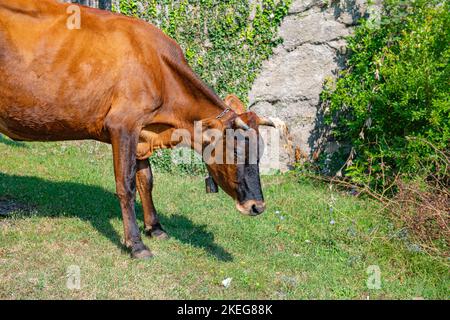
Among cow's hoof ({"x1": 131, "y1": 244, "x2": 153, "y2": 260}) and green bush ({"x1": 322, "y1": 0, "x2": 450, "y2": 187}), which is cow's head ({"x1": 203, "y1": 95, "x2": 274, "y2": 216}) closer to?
cow's hoof ({"x1": 131, "y1": 244, "x2": 153, "y2": 260})

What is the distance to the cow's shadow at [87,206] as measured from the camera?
6302mm

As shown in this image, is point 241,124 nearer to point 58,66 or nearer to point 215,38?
point 58,66

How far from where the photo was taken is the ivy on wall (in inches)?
384

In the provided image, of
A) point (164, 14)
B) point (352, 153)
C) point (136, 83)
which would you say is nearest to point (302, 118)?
point (352, 153)

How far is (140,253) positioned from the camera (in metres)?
5.60

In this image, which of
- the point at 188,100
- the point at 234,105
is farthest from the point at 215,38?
the point at 188,100

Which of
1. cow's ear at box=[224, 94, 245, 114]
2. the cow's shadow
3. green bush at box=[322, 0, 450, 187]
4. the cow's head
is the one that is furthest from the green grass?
cow's ear at box=[224, 94, 245, 114]

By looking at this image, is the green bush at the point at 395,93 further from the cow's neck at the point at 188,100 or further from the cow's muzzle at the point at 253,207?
the cow's neck at the point at 188,100

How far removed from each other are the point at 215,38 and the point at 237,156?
4.64m

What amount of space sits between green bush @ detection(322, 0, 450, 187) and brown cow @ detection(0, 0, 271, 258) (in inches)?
→ 119

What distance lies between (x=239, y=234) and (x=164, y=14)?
15.8 feet

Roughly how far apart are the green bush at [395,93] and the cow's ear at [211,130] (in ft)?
8.37

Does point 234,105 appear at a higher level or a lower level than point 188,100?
lower

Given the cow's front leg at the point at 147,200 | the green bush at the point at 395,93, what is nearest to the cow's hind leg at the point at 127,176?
the cow's front leg at the point at 147,200
